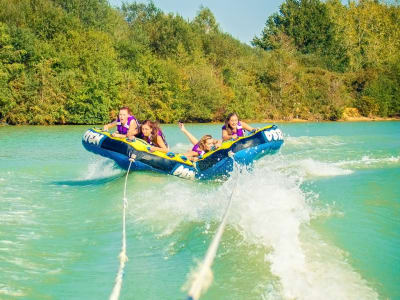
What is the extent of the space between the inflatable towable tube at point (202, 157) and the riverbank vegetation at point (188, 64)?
1594 cm

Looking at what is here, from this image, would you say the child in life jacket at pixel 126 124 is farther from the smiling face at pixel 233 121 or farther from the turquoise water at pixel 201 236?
the smiling face at pixel 233 121

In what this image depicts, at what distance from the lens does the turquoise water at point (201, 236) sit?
331cm

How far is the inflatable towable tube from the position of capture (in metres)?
7.06

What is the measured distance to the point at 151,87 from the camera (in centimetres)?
2759

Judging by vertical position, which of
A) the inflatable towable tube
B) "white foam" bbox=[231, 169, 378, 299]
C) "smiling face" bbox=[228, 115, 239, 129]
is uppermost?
"smiling face" bbox=[228, 115, 239, 129]

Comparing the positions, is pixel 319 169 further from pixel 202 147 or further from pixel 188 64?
pixel 188 64

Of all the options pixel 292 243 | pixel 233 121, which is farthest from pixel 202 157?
pixel 292 243

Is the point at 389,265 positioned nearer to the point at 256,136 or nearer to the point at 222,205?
the point at 222,205

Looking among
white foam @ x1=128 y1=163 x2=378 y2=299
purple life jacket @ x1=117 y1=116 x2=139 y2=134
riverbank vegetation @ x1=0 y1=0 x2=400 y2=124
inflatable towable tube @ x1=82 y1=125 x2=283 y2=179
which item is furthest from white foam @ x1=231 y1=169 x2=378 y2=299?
riverbank vegetation @ x1=0 y1=0 x2=400 y2=124

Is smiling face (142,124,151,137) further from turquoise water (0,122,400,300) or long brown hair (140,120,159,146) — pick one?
turquoise water (0,122,400,300)

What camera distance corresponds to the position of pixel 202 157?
717 centimetres

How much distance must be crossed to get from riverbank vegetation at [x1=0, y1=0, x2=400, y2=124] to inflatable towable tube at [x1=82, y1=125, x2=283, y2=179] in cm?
1594

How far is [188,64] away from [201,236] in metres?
29.1

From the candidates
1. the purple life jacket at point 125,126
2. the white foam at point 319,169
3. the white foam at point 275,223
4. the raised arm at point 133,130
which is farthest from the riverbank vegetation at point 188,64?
the white foam at point 275,223
